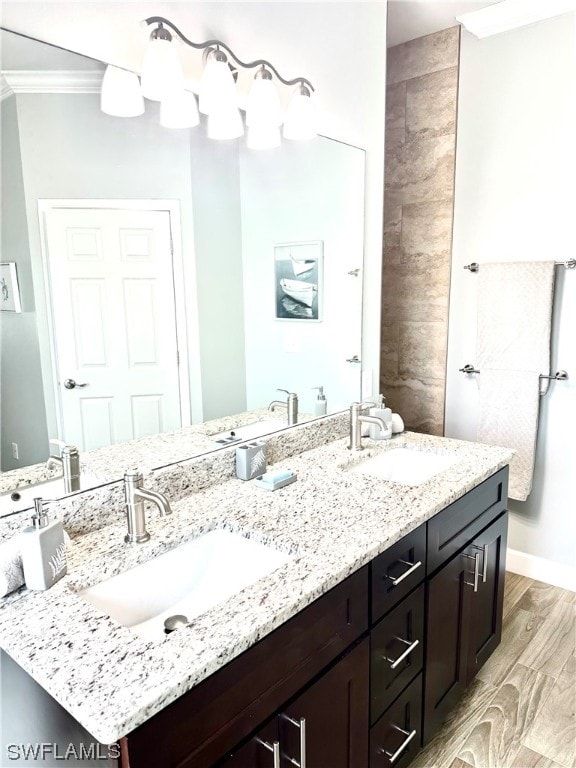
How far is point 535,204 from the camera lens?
2463 millimetres

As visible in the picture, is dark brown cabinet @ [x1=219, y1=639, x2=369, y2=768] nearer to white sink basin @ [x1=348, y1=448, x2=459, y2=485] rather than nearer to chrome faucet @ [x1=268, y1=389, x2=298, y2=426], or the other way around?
white sink basin @ [x1=348, y1=448, x2=459, y2=485]

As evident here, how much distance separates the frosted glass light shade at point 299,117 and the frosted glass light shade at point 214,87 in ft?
1.02

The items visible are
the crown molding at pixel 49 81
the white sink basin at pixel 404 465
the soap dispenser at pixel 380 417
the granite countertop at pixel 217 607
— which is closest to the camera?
the granite countertop at pixel 217 607

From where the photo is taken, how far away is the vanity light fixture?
142cm

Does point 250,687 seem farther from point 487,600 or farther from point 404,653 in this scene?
point 487,600

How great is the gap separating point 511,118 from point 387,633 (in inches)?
91.2

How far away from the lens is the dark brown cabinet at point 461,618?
1.63 m

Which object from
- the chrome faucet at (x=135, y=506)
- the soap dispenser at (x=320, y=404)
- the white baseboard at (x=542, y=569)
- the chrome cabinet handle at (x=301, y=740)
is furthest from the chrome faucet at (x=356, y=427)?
the white baseboard at (x=542, y=569)

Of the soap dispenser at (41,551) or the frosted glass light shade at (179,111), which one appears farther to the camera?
the frosted glass light shade at (179,111)

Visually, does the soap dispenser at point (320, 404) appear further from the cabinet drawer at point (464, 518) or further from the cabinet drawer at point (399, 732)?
the cabinet drawer at point (399, 732)

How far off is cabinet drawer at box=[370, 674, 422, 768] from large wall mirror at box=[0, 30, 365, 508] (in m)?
0.91

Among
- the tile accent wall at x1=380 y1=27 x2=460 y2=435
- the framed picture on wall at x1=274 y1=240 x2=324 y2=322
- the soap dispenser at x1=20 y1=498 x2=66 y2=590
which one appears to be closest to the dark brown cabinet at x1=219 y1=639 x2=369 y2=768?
the soap dispenser at x1=20 y1=498 x2=66 y2=590

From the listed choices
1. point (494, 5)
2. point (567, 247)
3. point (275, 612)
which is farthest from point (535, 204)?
point (275, 612)

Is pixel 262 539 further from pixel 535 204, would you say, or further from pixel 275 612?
pixel 535 204
